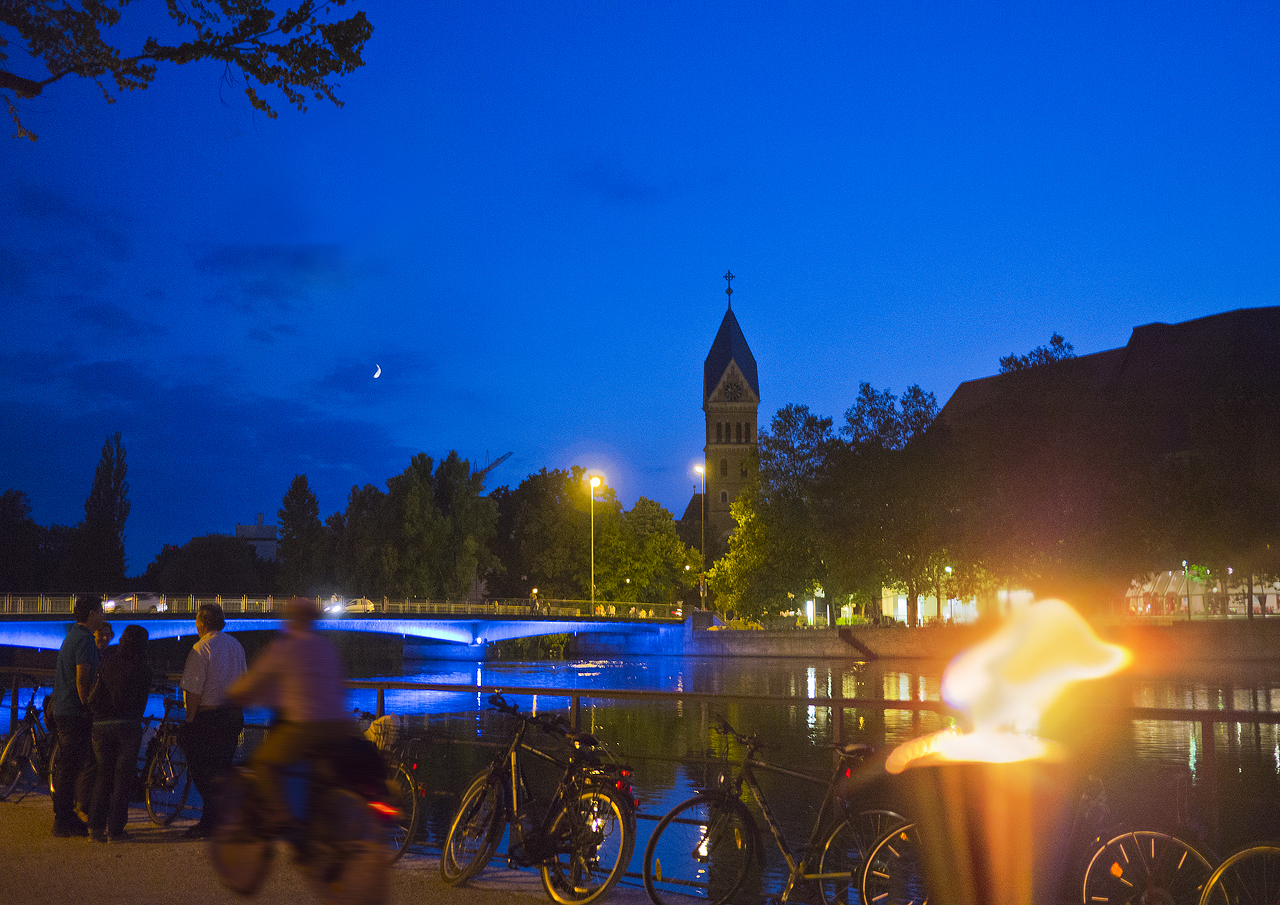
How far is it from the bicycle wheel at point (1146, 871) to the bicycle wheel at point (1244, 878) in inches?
2.1

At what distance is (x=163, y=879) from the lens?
7.00 m

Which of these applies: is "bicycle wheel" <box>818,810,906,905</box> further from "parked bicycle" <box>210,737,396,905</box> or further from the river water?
"parked bicycle" <box>210,737,396,905</box>

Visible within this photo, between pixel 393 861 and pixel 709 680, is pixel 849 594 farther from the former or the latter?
pixel 393 861

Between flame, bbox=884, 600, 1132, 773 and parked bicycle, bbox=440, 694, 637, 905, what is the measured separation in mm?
2706

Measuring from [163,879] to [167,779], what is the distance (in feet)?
7.63

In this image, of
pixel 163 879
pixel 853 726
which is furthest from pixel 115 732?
pixel 853 726

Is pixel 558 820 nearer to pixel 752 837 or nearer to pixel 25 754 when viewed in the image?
pixel 752 837

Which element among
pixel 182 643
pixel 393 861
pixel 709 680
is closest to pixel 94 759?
pixel 393 861

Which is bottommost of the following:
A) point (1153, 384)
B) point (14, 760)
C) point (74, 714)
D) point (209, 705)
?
point (14, 760)

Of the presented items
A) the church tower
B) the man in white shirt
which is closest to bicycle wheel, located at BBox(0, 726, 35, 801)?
the man in white shirt

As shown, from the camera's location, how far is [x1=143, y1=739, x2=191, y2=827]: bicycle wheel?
29.9 ft

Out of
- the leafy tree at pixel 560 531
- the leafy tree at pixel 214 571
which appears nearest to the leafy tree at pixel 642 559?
the leafy tree at pixel 560 531

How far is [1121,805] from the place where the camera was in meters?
5.71

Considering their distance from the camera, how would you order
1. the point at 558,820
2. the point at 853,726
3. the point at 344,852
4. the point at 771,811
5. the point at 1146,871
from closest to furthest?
1. the point at 344,852
2. the point at 1146,871
3. the point at 771,811
4. the point at 558,820
5. the point at 853,726
